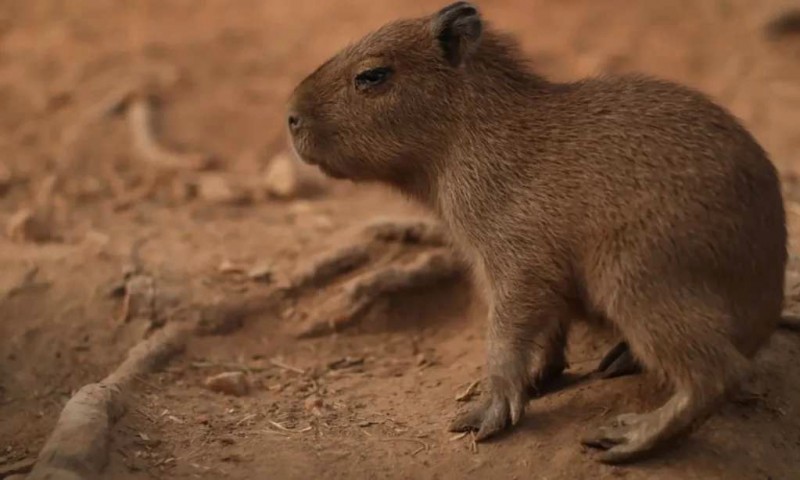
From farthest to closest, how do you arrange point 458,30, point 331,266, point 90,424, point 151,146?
point 151,146 < point 331,266 < point 458,30 < point 90,424

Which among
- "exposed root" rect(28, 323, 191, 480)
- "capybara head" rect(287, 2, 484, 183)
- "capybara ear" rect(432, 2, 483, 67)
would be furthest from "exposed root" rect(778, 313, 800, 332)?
"exposed root" rect(28, 323, 191, 480)

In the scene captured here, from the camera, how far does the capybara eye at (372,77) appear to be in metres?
4.43

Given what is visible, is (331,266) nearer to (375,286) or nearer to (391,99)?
(375,286)

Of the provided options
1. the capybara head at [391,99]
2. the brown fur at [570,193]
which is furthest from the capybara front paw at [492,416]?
the capybara head at [391,99]

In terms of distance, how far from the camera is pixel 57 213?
21.3 ft

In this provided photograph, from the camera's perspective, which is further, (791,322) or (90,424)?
(791,322)

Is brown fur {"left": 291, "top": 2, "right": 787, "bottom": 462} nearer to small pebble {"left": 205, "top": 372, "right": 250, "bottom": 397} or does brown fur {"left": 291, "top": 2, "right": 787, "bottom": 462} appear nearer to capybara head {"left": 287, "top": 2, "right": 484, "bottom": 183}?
capybara head {"left": 287, "top": 2, "right": 484, "bottom": 183}

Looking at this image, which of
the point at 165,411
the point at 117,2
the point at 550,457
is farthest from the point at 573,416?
the point at 117,2

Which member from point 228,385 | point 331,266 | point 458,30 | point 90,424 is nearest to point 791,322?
point 458,30

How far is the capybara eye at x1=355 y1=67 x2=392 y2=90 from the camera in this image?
443 centimetres

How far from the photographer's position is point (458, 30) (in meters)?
4.37

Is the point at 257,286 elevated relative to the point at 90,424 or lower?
elevated

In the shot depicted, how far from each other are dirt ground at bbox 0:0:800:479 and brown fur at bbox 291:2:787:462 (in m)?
0.34

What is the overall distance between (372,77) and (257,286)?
1.55 m
